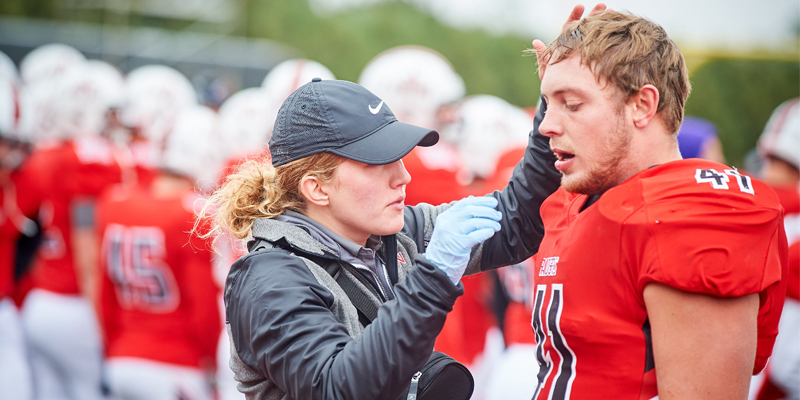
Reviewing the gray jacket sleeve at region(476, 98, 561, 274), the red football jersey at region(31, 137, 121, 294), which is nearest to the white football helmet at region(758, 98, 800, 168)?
the gray jacket sleeve at region(476, 98, 561, 274)

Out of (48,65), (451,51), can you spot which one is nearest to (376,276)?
(48,65)

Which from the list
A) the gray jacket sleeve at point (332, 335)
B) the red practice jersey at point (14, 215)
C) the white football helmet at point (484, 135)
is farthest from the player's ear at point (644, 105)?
the red practice jersey at point (14, 215)

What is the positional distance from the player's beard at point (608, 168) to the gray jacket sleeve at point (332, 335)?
0.52 meters

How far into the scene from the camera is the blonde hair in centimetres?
209

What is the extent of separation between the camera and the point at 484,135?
7.01 m

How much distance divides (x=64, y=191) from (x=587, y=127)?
5338mm

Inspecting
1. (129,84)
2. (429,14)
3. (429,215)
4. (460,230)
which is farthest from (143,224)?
(429,14)

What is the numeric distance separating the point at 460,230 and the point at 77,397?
5.44 m

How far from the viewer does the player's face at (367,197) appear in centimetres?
207

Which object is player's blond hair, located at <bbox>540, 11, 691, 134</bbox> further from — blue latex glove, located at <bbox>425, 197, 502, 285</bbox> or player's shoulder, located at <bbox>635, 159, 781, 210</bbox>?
blue latex glove, located at <bbox>425, 197, 502, 285</bbox>

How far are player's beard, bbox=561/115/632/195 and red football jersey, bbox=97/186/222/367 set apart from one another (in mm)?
3513

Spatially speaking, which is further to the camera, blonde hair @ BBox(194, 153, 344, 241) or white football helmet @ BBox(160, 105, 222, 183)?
white football helmet @ BBox(160, 105, 222, 183)

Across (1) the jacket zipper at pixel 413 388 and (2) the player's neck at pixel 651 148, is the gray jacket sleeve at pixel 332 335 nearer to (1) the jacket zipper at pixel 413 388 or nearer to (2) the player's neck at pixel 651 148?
(1) the jacket zipper at pixel 413 388

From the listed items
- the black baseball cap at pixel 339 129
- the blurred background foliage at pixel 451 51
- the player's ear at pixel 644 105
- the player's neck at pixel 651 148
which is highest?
the player's ear at pixel 644 105
